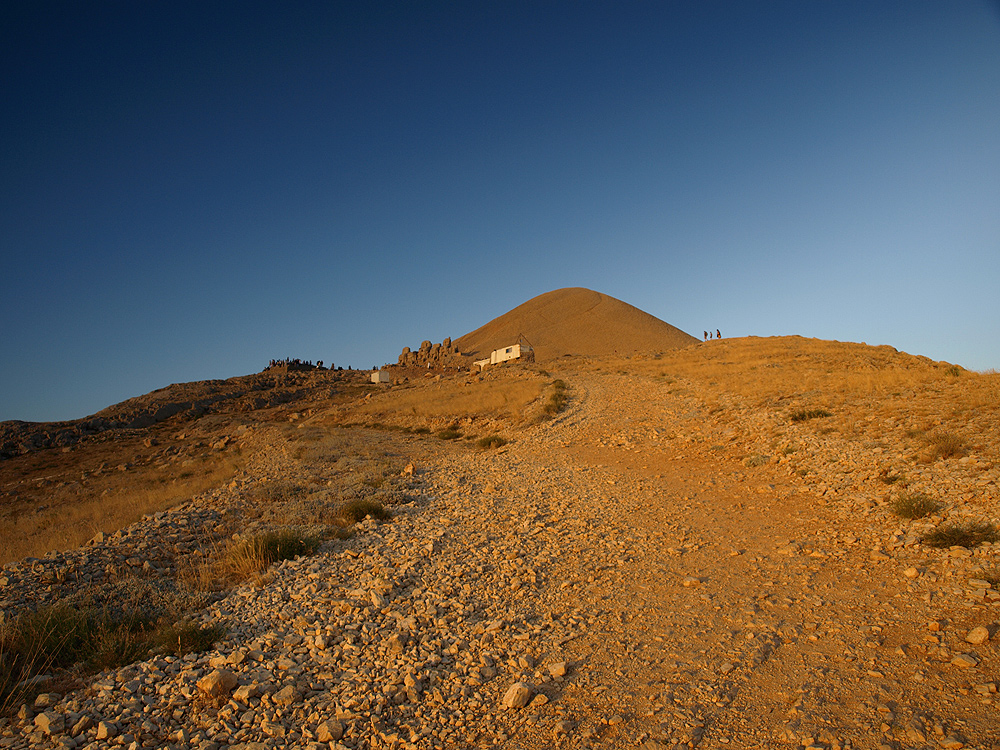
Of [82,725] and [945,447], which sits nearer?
[82,725]

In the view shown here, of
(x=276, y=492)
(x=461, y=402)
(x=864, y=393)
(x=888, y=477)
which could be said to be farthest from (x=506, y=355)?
(x=888, y=477)

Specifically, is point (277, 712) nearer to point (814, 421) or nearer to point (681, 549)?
point (681, 549)

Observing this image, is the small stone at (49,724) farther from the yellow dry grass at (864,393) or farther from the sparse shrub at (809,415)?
the sparse shrub at (809,415)

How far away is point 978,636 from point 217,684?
638cm

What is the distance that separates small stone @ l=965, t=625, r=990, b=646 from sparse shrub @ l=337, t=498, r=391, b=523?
25.6 ft

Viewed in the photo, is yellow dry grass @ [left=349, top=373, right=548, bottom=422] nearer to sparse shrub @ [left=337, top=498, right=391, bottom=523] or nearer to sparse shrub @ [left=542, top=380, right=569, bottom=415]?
sparse shrub @ [left=542, top=380, right=569, bottom=415]

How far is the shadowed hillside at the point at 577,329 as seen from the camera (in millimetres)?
87125

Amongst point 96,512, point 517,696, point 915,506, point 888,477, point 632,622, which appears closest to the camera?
point 517,696

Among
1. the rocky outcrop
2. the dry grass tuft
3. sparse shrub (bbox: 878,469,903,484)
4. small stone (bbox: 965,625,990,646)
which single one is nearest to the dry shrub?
the dry grass tuft

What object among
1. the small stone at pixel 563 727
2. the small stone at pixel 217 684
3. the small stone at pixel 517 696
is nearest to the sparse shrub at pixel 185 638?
the small stone at pixel 217 684

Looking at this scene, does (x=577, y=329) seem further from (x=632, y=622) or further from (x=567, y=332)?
(x=632, y=622)

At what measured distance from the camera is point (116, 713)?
13.7 ft

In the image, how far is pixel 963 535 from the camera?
6.46 m

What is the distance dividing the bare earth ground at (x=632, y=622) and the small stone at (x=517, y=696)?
6 cm
